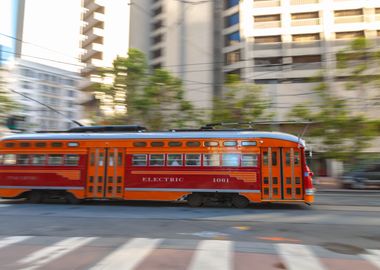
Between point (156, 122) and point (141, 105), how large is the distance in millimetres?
1761

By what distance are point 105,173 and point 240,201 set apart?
5.26 meters

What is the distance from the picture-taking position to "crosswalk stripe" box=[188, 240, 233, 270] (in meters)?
6.01

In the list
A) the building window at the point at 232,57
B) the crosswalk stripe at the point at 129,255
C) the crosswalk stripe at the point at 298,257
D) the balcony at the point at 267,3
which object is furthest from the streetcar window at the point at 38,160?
the balcony at the point at 267,3

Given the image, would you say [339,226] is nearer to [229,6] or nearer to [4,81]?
[4,81]

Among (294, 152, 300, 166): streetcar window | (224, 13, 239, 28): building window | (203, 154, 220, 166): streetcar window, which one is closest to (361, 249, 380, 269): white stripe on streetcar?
(294, 152, 300, 166): streetcar window

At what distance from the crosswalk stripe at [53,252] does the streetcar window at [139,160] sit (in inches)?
257

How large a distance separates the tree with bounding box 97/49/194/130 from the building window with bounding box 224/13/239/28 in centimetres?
1754

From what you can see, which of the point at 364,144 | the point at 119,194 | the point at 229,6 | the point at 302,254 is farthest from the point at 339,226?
the point at 229,6

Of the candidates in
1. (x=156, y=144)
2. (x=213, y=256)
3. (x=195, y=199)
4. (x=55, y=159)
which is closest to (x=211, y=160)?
(x=195, y=199)

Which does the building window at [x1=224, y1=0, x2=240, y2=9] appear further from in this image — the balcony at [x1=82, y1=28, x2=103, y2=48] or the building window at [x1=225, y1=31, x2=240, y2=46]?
the balcony at [x1=82, y1=28, x2=103, y2=48]

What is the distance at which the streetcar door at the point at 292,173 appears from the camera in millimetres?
13250

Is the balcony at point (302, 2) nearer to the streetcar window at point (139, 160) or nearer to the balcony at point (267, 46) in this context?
the balcony at point (267, 46)

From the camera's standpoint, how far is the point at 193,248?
7172 mm

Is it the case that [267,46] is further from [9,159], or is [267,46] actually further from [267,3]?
[9,159]
